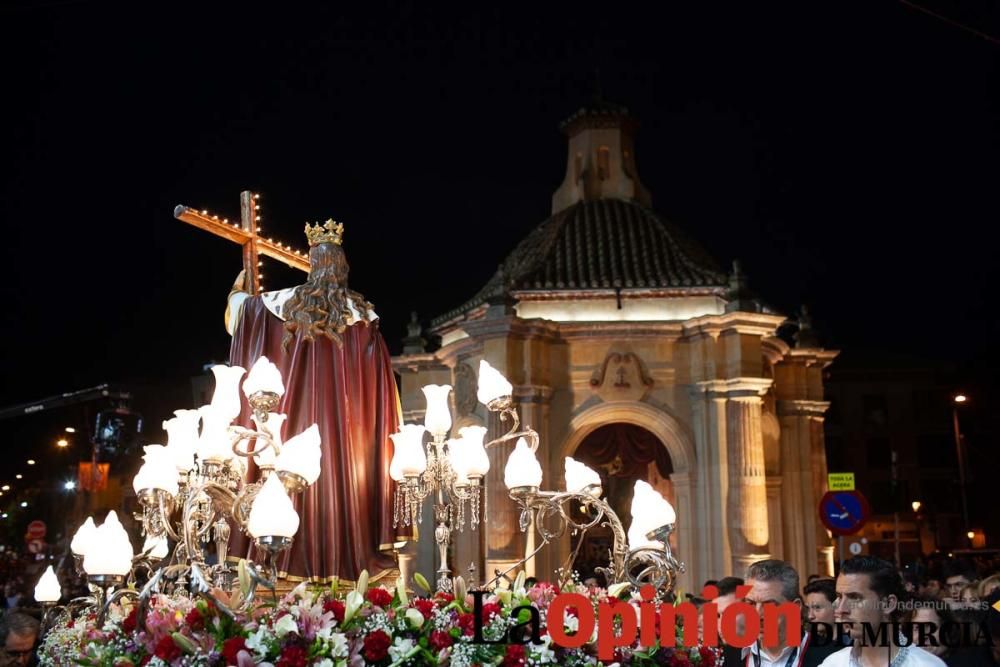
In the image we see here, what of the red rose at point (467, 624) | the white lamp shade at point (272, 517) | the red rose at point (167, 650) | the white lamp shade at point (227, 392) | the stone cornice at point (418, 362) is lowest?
the red rose at point (167, 650)

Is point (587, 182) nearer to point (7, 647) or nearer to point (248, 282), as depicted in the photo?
point (248, 282)

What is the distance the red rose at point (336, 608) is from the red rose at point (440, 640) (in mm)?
485

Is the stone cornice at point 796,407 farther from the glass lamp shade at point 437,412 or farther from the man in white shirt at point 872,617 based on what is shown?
the man in white shirt at point 872,617

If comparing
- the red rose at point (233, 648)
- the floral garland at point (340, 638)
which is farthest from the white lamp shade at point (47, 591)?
the red rose at point (233, 648)

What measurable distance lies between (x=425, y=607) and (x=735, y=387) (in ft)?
54.2

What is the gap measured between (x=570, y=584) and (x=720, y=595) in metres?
1.66

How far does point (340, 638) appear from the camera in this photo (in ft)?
18.2

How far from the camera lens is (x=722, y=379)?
71.7 feet

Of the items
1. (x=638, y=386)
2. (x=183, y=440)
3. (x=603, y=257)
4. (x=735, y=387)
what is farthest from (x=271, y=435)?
(x=603, y=257)

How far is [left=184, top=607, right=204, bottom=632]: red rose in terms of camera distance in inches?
222

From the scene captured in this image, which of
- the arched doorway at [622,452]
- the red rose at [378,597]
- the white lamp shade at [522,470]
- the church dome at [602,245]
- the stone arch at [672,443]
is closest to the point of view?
the red rose at [378,597]

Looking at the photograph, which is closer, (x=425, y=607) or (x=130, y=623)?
(x=130, y=623)

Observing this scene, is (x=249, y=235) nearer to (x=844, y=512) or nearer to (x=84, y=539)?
(x=84, y=539)

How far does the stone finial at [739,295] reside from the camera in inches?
858
